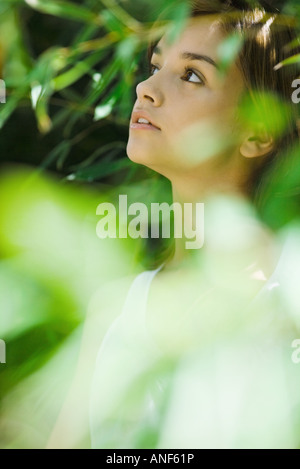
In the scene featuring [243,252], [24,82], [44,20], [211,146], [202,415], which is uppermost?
[44,20]

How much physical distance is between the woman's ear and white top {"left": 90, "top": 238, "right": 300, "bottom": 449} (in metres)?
0.13

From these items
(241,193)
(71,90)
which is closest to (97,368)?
(241,193)

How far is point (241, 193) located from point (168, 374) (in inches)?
9.3

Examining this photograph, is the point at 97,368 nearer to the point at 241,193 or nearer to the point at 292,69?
the point at 241,193

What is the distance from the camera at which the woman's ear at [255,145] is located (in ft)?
2.67

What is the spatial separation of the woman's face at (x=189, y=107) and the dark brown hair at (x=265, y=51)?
0.05 ft

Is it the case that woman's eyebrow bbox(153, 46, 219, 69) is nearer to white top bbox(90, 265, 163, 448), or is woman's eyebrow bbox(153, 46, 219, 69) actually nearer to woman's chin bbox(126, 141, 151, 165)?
woman's chin bbox(126, 141, 151, 165)

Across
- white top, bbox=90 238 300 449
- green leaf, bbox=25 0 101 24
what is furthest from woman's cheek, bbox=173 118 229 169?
green leaf, bbox=25 0 101 24

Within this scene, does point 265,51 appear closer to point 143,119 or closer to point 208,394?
point 143,119

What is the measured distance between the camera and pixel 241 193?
833 millimetres

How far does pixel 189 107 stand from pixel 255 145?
10cm

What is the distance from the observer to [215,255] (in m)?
Answer: 0.84

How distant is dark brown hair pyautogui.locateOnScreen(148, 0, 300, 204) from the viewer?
79 centimetres

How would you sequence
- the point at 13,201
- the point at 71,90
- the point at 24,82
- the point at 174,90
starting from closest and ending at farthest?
the point at 174,90
the point at 24,82
the point at 13,201
the point at 71,90
